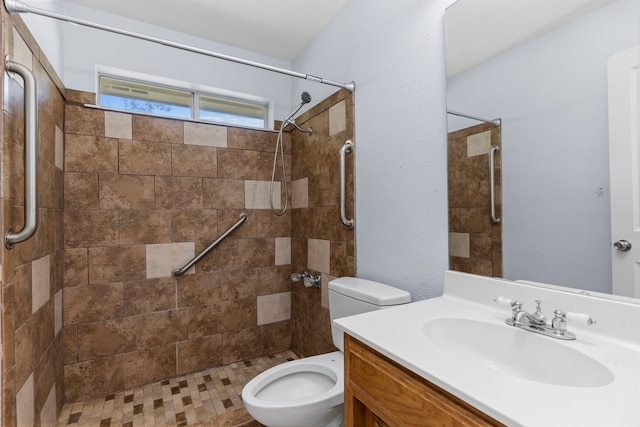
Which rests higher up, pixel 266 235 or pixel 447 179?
pixel 447 179

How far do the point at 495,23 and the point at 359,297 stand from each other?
124 centimetres

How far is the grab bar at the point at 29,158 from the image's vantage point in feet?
3.70

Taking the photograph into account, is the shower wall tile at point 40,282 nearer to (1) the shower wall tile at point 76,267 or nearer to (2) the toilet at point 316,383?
(1) the shower wall tile at point 76,267

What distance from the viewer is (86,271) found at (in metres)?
1.95

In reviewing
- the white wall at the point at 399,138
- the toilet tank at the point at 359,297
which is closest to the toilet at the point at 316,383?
the toilet tank at the point at 359,297

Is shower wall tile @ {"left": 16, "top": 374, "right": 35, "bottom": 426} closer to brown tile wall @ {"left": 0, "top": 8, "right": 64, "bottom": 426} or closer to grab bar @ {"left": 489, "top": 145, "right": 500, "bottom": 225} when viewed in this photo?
brown tile wall @ {"left": 0, "top": 8, "right": 64, "bottom": 426}

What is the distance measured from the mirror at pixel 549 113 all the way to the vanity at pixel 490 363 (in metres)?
0.10

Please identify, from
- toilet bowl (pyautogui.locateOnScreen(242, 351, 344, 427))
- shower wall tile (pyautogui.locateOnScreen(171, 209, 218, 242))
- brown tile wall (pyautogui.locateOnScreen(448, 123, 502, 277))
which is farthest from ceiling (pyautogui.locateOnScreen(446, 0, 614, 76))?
shower wall tile (pyautogui.locateOnScreen(171, 209, 218, 242))

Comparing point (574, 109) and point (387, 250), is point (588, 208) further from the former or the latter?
point (387, 250)

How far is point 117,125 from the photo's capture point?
2021 mm

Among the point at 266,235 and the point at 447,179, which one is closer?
the point at 447,179

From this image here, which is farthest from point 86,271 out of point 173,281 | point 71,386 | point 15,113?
point 15,113

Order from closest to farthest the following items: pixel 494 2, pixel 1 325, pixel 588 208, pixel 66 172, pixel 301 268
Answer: pixel 588 208, pixel 1 325, pixel 494 2, pixel 66 172, pixel 301 268

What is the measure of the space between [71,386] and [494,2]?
294 centimetres
